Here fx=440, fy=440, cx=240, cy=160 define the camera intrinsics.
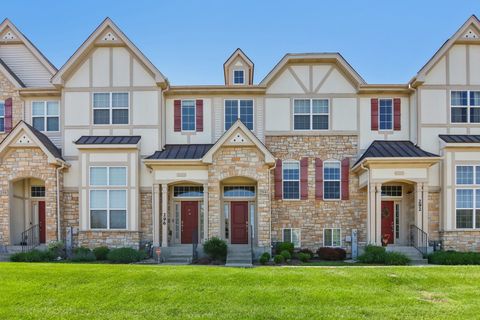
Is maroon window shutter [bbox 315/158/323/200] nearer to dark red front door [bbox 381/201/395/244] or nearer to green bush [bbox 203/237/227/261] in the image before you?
dark red front door [bbox 381/201/395/244]

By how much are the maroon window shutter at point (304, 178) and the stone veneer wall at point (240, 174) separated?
95.2 inches

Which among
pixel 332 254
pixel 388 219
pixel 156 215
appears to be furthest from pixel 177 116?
pixel 388 219

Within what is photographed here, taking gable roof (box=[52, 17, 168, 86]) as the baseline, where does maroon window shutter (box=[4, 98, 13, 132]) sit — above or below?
below

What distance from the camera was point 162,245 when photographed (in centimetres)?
2059

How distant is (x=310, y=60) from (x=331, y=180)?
6.10 m

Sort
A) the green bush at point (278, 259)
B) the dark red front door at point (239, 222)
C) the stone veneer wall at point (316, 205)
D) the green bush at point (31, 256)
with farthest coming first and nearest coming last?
the dark red front door at point (239, 222), the stone veneer wall at point (316, 205), the green bush at point (278, 259), the green bush at point (31, 256)

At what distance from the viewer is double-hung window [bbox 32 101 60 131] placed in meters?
22.4

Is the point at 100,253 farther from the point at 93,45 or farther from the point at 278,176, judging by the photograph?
the point at 93,45

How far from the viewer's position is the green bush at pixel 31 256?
18.5m

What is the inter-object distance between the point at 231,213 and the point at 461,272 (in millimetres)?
11621

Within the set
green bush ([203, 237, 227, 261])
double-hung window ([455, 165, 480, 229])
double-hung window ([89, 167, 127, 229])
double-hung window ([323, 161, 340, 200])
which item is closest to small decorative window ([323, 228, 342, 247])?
double-hung window ([323, 161, 340, 200])

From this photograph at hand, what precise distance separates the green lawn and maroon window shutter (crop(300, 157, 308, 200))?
8915mm

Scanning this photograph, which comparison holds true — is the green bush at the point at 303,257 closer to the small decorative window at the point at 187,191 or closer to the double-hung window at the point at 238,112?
the small decorative window at the point at 187,191

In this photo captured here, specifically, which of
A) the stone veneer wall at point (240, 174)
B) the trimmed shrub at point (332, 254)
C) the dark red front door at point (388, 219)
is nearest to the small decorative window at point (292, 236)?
the trimmed shrub at point (332, 254)
